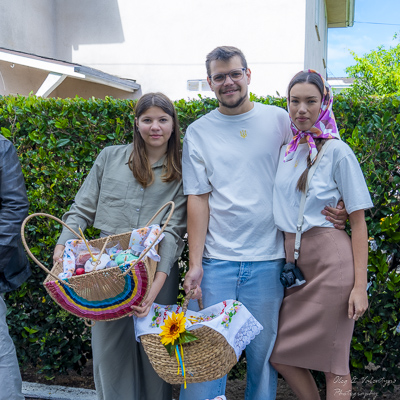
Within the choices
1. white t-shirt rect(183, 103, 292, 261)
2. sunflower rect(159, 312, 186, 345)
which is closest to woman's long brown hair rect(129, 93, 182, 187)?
white t-shirt rect(183, 103, 292, 261)

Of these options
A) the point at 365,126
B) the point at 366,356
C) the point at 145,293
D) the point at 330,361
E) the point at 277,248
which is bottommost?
the point at 366,356

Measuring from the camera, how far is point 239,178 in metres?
2.68

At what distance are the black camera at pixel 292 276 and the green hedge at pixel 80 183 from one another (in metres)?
0.92

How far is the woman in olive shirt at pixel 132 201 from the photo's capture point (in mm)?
2799

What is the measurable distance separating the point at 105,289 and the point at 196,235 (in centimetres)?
63

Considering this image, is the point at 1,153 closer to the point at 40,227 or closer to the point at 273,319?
the point at 40,227

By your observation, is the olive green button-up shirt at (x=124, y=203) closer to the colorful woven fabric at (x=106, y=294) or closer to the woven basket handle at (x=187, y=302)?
the woven basket handle at (x=187, y=302)

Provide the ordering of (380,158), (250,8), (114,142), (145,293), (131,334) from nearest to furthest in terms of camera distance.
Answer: (145,293)
(131,334)
(380,158)
(114,142)
(250,8)

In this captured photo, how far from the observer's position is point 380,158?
323 centimetres

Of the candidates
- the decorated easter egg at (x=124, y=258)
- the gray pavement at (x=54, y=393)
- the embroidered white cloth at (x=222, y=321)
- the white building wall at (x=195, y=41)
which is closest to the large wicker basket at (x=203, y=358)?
the embroidered white cloth at (x=222, y=321)

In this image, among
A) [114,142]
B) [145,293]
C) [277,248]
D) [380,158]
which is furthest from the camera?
[114,142]

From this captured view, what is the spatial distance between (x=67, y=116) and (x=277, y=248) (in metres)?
2.01

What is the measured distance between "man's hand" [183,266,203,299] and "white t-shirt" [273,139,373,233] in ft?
1.72

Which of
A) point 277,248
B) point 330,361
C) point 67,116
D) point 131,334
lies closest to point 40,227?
point 67,116
